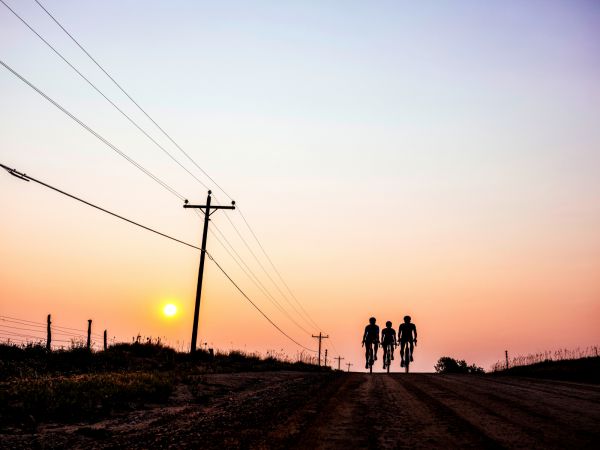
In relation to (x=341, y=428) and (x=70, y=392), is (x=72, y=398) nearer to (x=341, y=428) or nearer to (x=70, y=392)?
(x=70, y=392)

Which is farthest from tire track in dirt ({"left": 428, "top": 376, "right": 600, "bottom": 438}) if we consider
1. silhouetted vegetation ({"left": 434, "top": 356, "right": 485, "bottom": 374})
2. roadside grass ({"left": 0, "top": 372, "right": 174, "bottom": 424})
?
silhouetted vegetation ({"left": 434, "top": 356, "right": 485, "bottom": 374})

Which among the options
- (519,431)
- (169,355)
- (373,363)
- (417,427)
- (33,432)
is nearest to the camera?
(519,431)

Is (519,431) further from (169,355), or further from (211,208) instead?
(211,208)

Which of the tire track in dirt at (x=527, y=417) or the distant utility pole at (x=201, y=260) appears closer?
the tire track in dirt at (x=527, y=417)

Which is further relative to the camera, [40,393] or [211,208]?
[211,208]

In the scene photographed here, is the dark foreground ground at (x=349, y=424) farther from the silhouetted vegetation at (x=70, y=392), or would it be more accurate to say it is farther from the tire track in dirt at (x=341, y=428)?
the silhouetted vegetation at (x=70, y=392)

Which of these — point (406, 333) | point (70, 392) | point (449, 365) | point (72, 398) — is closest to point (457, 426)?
point (72, 398)

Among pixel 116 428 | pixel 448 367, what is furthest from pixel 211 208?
pixel 448 367

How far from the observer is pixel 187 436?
5750 millimetres

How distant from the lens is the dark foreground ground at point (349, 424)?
514 cm

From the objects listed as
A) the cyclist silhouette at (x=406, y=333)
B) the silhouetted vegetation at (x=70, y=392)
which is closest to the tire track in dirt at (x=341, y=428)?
the silhouetted vegetation at (x=70, y=392)

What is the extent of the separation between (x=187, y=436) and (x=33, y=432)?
211 cm

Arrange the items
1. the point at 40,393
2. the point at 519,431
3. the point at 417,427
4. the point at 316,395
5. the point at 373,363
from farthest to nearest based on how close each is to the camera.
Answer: the point at 373,363, the point at 316,395, the point at 40,393, the point at 417,427, the point at 519,431

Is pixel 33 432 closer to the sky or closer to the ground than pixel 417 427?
closer to the ground
